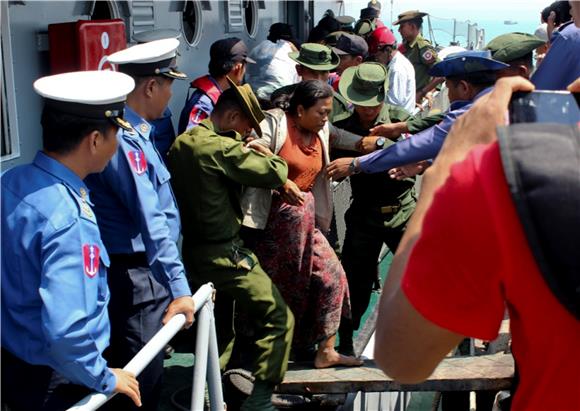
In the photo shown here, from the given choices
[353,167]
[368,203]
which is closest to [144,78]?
[353,167]

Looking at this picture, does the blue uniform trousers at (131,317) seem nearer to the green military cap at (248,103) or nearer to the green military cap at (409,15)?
the green military cap at (248,103)

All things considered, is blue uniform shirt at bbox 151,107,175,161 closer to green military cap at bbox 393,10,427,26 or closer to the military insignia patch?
the military insignia patch

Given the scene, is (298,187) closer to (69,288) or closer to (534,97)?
(69,288)

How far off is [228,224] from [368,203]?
1113mm

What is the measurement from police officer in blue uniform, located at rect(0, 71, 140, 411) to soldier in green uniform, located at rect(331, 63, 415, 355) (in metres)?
2.22

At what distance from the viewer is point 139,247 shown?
304 centimetres

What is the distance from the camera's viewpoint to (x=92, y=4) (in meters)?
4.36

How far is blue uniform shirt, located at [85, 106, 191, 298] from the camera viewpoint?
289cm

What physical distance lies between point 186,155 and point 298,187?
73 centimetres

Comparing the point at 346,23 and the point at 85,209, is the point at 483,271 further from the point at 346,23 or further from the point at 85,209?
the point at 346,23

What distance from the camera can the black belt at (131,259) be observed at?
9.97ft

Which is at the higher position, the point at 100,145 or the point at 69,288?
the point at 100,145

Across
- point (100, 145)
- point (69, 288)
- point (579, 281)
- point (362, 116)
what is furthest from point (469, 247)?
point (362, 116)

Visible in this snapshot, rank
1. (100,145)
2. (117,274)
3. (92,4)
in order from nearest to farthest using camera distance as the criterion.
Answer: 1. (100,145)
2. (117,274)
3. (92,4)
